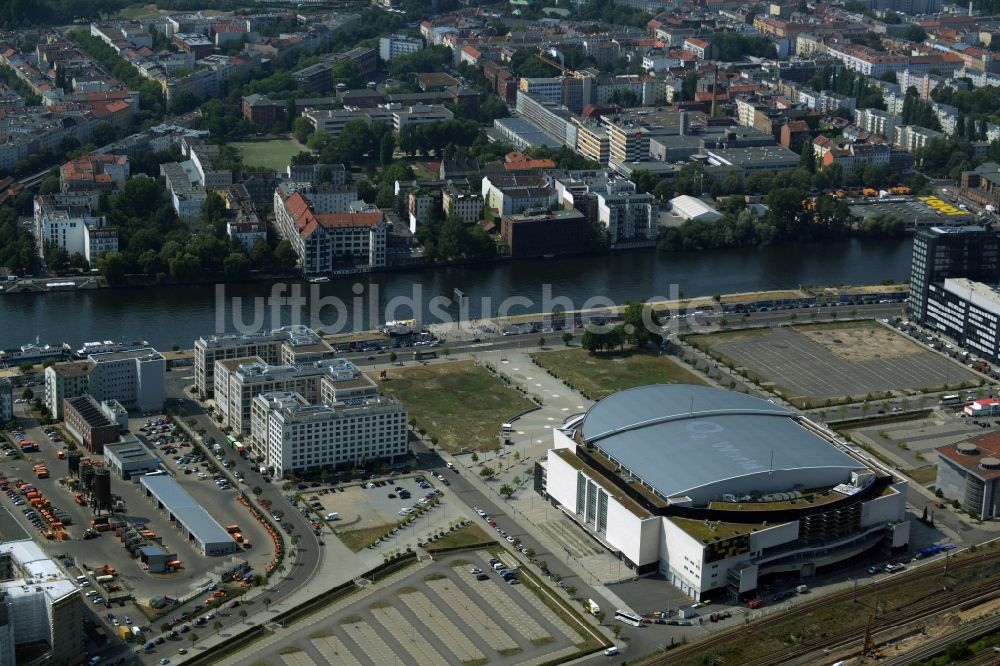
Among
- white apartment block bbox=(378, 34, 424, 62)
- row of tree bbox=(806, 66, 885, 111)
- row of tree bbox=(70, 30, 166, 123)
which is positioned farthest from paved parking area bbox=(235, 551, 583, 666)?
white apartment block bbox=(378, 34, 424, 62)

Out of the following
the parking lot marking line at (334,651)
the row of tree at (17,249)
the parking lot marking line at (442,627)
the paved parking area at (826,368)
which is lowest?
the paved parking area at (826,368)

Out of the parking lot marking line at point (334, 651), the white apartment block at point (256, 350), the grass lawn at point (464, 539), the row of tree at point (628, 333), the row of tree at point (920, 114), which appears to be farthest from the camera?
the row of tree at point (920, 114)

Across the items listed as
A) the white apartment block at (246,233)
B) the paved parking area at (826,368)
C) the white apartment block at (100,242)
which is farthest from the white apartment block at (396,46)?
the paved parking area at (826,368)

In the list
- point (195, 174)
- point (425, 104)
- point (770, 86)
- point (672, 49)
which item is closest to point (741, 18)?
point (672, 49)

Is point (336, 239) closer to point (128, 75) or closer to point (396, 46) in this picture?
point (128, 75)

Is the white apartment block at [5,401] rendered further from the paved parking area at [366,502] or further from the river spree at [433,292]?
the paved parking area at [366,502]

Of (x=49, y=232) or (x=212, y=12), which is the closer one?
(x=49, y=232)

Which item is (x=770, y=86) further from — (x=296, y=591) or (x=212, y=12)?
(x=296, y=591)
